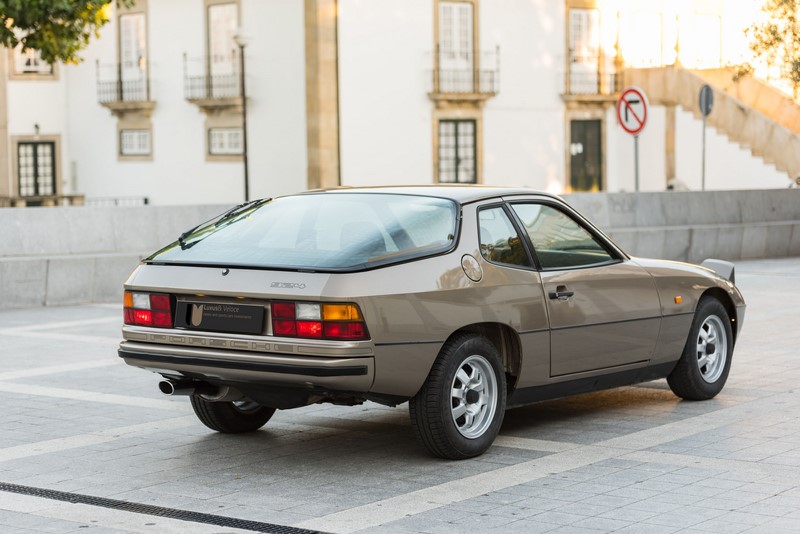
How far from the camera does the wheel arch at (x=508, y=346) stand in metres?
7.70

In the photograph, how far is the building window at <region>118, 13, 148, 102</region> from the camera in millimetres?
41688

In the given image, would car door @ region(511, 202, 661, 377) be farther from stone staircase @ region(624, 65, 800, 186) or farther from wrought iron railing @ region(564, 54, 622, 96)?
wrought iron railing @ region(564, 54, 622, 96)

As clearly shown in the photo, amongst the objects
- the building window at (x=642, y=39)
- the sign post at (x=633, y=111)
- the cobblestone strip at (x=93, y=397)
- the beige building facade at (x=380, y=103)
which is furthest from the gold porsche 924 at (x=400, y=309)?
the building window at (x=642, y=39)

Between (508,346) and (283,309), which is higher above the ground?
(283,309)

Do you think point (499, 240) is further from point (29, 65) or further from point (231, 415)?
point (29, 65)

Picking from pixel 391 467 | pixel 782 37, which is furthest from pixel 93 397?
pixel 782 37

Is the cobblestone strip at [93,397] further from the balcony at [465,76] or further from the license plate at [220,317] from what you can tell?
the balcony at [465,76]

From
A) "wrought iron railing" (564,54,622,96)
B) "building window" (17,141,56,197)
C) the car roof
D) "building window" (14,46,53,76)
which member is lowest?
the car roof

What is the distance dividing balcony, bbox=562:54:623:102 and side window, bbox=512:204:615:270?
3353 centimetres

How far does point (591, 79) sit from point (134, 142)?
1393 centimetres

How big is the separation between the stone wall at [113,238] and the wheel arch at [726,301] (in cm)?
996

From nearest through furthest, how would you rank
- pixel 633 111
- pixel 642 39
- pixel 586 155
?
1. pixel 633 111
2. pixel 586 155
3. pixel 642 39

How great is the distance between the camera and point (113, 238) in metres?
18.2

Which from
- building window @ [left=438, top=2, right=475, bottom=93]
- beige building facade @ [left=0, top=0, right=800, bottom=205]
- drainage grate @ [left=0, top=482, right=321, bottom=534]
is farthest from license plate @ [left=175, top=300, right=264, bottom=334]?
building window @ [left=438, top=2, right=475, bottom=93]
